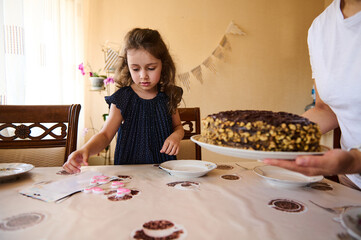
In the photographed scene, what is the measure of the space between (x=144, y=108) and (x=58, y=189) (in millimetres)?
745

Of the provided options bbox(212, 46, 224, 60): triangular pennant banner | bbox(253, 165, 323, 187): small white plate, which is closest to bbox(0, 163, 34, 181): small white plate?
bbox(253, 165, 323, 187): small white plate

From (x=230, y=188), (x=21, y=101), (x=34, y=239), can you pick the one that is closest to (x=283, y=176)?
(x=230, y=188)

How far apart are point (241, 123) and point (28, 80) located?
1.89m

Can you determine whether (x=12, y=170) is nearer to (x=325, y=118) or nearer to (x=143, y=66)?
(x=143, y=66)

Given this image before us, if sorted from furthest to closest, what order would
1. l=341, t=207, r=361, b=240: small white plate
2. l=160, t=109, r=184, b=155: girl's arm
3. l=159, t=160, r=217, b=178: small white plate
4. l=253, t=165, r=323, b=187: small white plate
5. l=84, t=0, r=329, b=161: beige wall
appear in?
l=84, t=0, r=329, b=161: beige wall
l=160, t=109, r=184, b=155: girl's arm
l=159, t=160, r=217, b=178: small white plate
l=253, t=165, r=323, b=187: small white plate
l=341, t=207, r=361, b=240: small white plate

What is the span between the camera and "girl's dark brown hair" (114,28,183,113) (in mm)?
1226

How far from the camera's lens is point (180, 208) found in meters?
0.58

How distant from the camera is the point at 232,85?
2.91 metres

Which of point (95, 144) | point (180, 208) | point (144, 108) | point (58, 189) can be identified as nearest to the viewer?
point (180, 208)

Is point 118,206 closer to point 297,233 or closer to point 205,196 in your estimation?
point 205,196

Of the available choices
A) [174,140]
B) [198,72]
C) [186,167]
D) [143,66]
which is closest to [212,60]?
[198,72]

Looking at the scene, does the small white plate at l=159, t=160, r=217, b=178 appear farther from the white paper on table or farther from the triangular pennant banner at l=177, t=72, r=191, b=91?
the triangular pennant banner at l=177, t=72, r=191, b=91

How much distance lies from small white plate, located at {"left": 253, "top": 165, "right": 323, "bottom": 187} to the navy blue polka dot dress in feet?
2.00

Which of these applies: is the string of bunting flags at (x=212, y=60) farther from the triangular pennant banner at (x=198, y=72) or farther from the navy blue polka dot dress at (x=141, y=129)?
the navy blue polka dot dress at (x=141, y=129)
